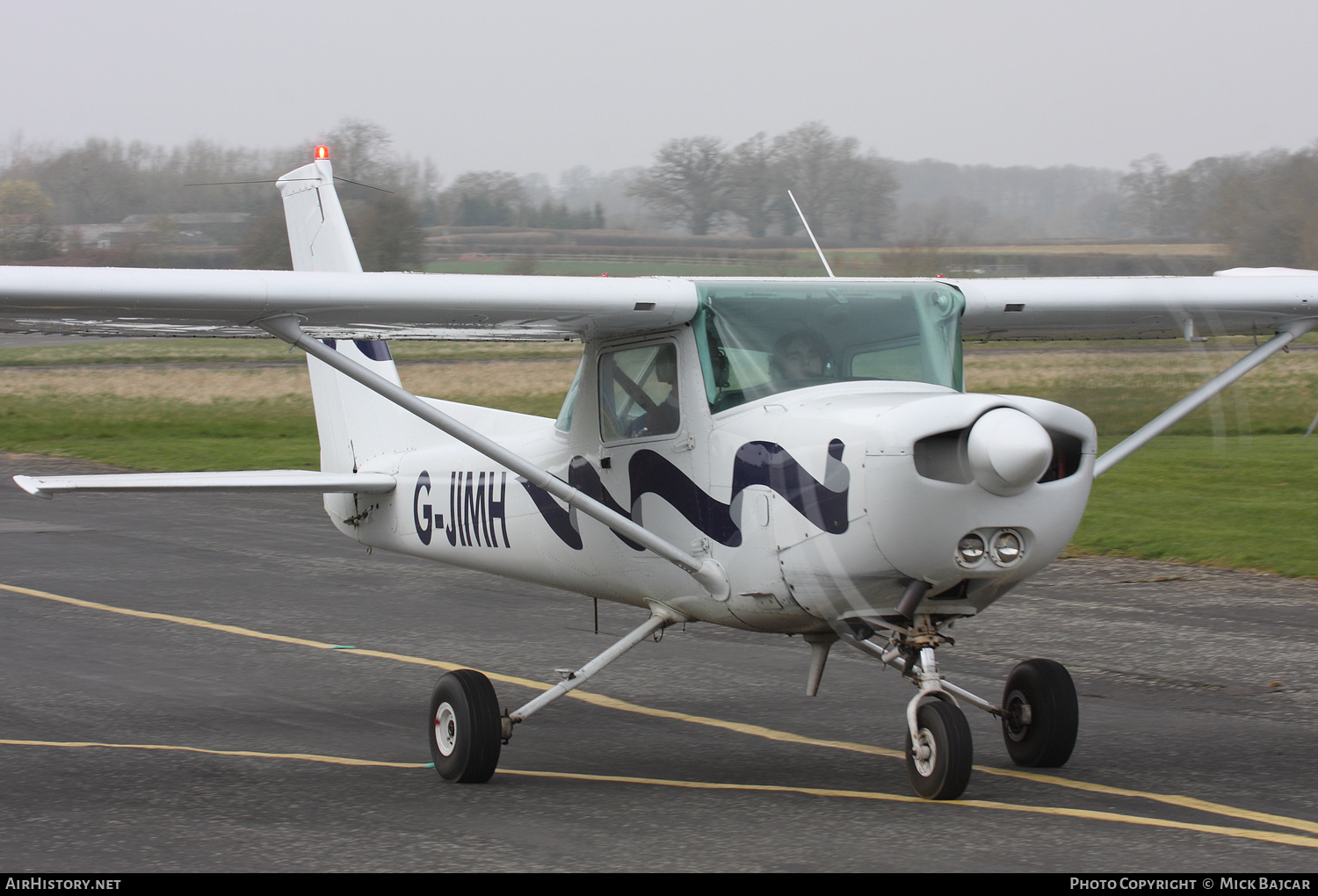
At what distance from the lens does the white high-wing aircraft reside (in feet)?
17.7

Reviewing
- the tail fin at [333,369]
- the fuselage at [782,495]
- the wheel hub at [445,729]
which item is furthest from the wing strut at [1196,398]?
the tail fin at [333,369]

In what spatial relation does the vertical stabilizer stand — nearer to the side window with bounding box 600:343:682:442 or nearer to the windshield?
the side window with bounding box 600:343:682:442

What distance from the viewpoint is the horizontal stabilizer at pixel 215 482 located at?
24.2ft

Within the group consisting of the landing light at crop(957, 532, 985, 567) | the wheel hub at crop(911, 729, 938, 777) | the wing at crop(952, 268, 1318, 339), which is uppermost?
the wing at crop(952, 268, 1318, 339)

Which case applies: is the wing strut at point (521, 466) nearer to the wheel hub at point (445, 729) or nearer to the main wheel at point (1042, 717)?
the wheel hub at point (445, 729)

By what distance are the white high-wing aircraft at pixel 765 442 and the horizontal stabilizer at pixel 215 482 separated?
0.03 m

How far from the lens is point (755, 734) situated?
7.57 meters

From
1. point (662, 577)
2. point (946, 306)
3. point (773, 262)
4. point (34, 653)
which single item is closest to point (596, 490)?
point (662, 577)

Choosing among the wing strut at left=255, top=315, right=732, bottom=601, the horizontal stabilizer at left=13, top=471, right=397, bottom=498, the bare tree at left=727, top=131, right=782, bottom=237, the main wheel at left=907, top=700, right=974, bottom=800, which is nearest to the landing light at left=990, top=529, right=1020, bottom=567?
the main wheel at left=907, top=700, right=974, bottom=800

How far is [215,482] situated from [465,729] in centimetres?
250

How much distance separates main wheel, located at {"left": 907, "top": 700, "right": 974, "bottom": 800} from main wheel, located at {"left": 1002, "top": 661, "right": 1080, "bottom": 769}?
1065 mm

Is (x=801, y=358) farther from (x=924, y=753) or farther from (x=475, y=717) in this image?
(x=475, y=717)

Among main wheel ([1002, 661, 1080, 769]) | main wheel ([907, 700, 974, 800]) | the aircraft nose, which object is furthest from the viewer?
main wheel ([1002, 661, 1080, 769])
